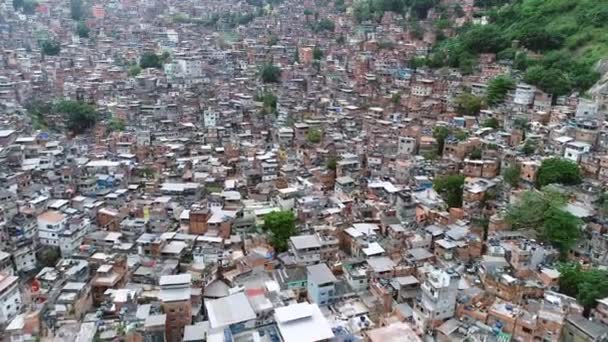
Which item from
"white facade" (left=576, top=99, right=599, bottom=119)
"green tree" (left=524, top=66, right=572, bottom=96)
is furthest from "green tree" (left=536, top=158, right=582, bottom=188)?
"green tree" (left=524, top=66, right=572, bottom=96)

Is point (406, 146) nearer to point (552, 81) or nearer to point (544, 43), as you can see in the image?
point (552, 81)

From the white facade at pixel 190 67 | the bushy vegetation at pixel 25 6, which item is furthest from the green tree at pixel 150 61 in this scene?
the bushy vegetation at pixel 25 6

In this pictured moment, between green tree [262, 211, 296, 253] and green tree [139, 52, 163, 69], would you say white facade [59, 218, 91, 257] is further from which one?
green tree [139, 52, 163, 69]

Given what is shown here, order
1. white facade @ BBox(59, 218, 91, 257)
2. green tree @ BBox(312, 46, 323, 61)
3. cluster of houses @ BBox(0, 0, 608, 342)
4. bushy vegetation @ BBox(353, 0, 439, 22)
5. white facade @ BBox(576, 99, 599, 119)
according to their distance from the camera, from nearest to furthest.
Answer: cluster of houses @ BBox(0, 0, 608, 342) → white facade @ BBox(59, 218, 91, 257) → white facade @ BBox(576, 99, 599, 119) → green tree @ BBox(312, 46, 323, 61) → bushy vegetation @ BBox(353, 0, 439, 22)

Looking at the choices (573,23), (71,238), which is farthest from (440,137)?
(71,238)

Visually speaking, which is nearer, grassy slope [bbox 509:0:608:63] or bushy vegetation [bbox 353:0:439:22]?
grassy slope [bbox 509:0:608:63]

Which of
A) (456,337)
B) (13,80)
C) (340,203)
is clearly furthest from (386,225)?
(13,80)

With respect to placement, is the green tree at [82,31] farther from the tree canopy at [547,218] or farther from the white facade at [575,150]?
the tree canopy at [547,218]
